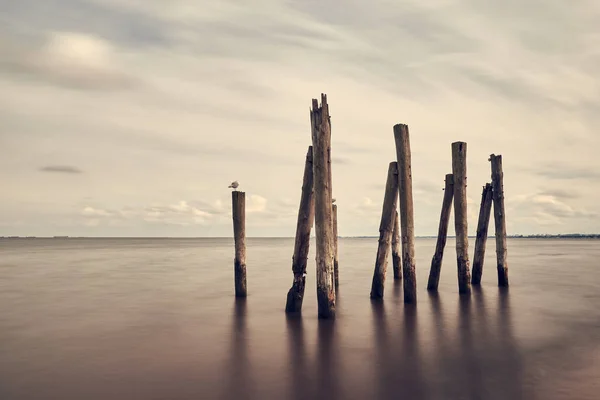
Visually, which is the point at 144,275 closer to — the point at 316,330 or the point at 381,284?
the point at 381,284

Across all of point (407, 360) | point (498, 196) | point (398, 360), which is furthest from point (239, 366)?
point (498, 196)

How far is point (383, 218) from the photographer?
12539mm

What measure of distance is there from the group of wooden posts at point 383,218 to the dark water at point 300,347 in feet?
2.21

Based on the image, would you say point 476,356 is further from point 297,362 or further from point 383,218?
point 383,218

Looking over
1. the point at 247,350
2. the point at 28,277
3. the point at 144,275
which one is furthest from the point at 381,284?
the point at 28,277

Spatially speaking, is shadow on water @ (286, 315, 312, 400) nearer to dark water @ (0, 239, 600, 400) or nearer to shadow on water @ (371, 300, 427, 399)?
dark water @ (0, 239, 600, 400)

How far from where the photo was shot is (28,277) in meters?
24.0

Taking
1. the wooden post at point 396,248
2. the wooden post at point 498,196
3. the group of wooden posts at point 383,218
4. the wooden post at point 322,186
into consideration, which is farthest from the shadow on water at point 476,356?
the wooden post at point 396,248

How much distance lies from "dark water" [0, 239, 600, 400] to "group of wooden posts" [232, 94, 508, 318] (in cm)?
67

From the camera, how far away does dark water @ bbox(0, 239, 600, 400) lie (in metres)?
6.48

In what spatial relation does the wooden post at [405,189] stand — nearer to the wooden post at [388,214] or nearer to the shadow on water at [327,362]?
the wooden post at [388,214]

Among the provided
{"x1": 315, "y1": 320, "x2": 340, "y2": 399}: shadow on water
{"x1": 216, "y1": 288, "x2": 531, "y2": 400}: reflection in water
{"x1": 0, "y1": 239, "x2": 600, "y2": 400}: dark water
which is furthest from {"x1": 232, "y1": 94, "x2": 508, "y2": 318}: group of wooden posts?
{"x1": 216, "y1": 288, "x2": 531, "y2": 400}: reflection in water

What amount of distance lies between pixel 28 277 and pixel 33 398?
66.6 feet

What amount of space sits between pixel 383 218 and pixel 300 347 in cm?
495
